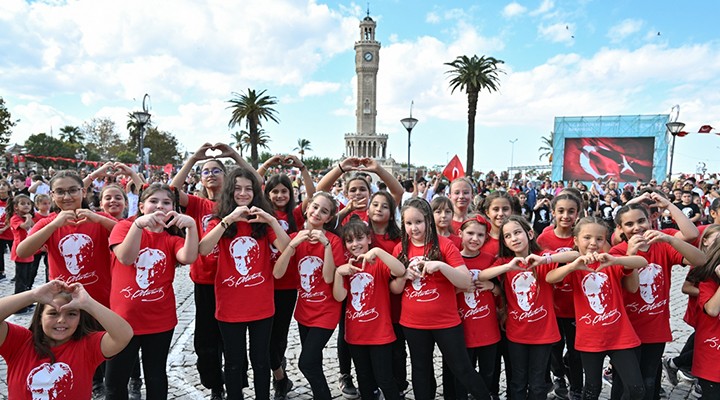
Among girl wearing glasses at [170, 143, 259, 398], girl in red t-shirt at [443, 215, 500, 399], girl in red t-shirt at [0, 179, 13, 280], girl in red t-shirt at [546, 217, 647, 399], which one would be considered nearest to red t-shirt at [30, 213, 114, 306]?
girl wearing glasses at [170, 143, 259, 398]

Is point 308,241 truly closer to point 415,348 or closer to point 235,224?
point 235,224

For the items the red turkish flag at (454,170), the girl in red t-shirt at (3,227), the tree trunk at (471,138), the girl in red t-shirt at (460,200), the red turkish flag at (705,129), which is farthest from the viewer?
the tree trunk at (471,138)

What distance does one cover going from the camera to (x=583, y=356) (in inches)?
126

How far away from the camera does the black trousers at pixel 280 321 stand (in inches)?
150

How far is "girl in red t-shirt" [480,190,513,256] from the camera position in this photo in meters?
3.86

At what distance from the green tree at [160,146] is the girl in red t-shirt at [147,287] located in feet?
170

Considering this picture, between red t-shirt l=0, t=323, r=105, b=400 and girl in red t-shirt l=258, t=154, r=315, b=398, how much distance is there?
1.45m

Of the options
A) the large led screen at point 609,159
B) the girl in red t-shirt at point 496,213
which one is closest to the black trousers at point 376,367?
the girl in red t-shirt at point 496,213

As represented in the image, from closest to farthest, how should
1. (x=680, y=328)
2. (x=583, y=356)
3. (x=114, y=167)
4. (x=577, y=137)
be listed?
1. (x=583, y=356)
2. (x=114, y=167)
3. (x=680, y=328)
4. (x=577, y=137)

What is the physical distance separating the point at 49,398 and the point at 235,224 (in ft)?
5.01

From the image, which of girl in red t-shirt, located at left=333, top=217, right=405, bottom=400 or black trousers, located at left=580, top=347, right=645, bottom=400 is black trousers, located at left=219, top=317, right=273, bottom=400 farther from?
black trousers, located at left=580, top=347, right=645, bottom=400

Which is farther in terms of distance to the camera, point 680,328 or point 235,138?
point 235,138

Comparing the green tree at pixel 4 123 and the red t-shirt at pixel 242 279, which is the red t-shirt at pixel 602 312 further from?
the green tree at pixel 4 123

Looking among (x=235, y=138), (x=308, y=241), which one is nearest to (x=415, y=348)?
(x=308, y=241)
